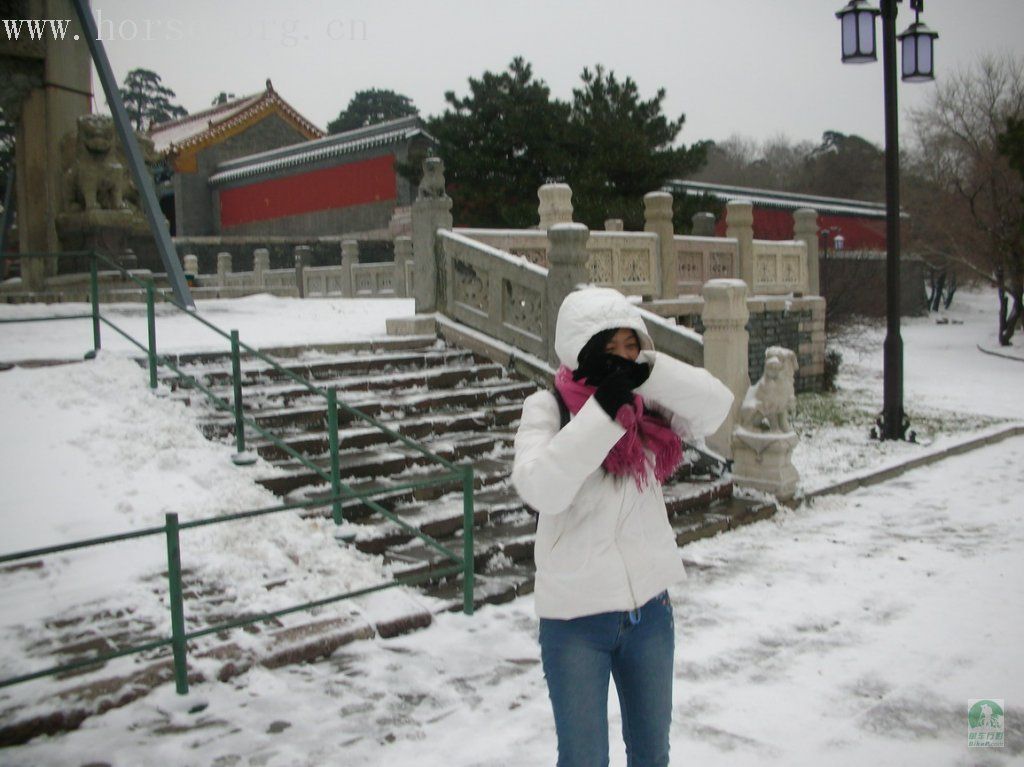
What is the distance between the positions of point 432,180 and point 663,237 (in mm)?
4532

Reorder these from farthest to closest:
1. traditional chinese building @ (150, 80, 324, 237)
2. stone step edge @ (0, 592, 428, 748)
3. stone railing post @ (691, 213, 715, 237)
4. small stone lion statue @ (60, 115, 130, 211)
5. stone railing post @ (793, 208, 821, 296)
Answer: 1. traditional chinese building @ (150, 80, 324, 237)
2. stone railing post @ (691, 213, 715, 237)
3. stone railing post @ (793, 208, 821, 296)
4. small stone lion statue @ (60, 115, 130, 211)
5. stone step edge @ (0, 592, 428, 748)

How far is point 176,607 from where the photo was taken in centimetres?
439

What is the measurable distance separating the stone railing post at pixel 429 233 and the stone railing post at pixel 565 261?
6.35 feet

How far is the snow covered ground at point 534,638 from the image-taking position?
4047mm

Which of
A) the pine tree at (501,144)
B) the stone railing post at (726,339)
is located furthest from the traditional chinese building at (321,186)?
the stone railing post at (726,339)

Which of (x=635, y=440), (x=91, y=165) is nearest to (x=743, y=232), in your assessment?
(x=91, y=165)

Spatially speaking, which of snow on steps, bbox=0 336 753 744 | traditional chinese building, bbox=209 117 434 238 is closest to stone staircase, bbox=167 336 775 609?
snow on steps, bbox=0 336 753 744

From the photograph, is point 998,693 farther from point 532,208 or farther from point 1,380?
point 532,208

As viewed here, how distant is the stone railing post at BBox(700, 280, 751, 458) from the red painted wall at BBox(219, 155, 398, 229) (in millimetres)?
21303

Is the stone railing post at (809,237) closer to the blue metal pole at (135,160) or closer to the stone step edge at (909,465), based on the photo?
the stone step edge at (909,465)

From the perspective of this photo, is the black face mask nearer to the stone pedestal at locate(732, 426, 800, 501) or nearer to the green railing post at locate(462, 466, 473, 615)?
the green railing post at locate(462, 466, 473, 615)

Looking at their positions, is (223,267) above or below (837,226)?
below

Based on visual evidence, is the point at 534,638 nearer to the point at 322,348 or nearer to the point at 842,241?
the point at 322,348

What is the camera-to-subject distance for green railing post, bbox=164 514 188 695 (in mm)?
4332
